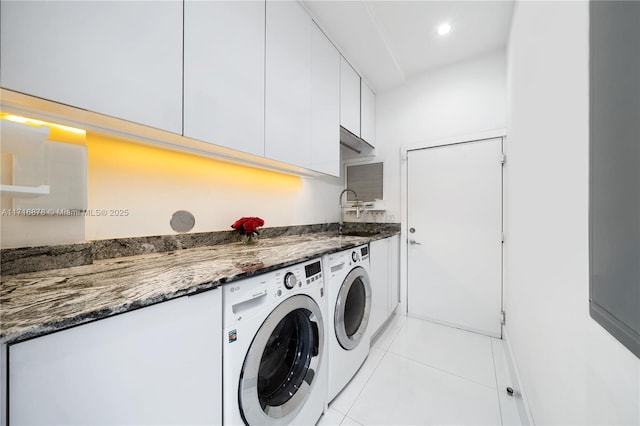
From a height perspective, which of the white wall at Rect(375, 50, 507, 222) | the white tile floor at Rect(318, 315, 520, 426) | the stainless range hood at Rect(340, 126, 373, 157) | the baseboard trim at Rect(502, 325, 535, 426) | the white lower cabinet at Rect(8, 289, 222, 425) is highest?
the white wall at Rect(375, 50, 507, 222)

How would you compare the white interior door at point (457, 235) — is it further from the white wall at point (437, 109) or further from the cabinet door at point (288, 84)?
the cabinet door at point (288, 84)

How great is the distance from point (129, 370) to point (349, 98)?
2.37 metres

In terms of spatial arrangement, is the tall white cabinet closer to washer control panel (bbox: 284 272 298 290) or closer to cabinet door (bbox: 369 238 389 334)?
cabinet door (bbox: 369 238 389 334)

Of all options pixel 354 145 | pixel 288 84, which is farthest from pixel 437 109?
pixel 288 84

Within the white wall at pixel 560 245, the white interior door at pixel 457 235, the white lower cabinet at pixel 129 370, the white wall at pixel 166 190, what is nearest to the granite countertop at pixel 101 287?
the white lower cabinet at pixel 129 370

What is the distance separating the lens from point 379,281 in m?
1.92

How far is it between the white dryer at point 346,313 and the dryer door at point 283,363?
0.54 ft

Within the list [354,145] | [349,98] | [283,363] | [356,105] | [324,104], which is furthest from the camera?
[354,145]

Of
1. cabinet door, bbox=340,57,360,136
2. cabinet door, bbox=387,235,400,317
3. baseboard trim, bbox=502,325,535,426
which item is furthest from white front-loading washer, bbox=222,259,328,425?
cabinet door, bbox=340,57,360,136

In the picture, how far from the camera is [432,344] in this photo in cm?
193

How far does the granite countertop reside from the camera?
437 millimetres

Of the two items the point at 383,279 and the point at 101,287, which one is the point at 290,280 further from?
the point at 383,279

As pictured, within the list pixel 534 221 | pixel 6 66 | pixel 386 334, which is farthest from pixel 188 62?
pixel 386 334

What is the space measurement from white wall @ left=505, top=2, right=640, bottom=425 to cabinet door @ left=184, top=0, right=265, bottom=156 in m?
1.29
